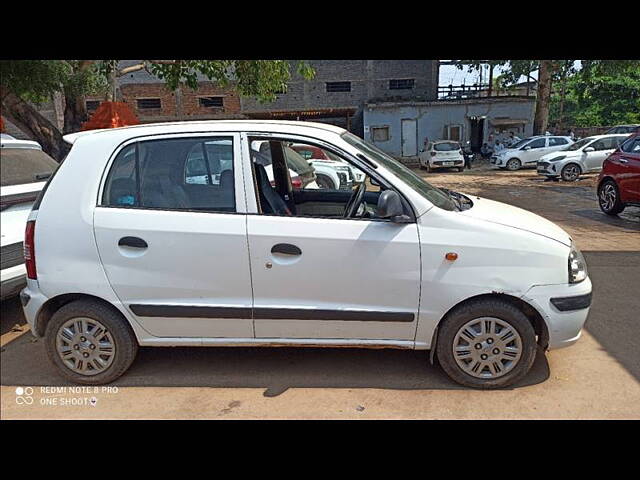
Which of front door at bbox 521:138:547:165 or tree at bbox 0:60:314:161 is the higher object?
tree at bbox 0:60:314:161

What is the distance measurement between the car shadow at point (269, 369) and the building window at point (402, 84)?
23.3 meters

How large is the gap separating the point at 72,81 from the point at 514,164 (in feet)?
52.1

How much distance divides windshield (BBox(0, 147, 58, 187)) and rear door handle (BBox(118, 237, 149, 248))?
1918 mm

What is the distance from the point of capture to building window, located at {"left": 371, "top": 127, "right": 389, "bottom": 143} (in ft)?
71.4

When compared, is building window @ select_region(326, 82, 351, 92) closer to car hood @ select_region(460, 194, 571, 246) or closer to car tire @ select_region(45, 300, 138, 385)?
car hood @ select_region(460, 194, 571, 246)

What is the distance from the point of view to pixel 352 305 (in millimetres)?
2643

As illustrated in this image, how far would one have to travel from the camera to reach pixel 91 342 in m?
2.79

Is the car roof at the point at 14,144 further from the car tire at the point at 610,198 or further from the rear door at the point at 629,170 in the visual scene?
the car tire at the point at 610,198

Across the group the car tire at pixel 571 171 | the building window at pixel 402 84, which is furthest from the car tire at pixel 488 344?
the building window at pixel 402 84

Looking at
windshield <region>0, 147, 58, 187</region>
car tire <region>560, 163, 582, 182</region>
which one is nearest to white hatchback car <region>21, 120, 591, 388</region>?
windshield <region>0, 147, 58, 187</region>

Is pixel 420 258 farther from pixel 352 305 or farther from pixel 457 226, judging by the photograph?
pixel 352 305

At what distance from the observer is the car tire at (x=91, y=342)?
2.74 m

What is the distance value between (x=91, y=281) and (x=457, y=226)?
7.82ft

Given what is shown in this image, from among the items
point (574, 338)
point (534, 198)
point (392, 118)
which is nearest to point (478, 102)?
point (392, 118)
